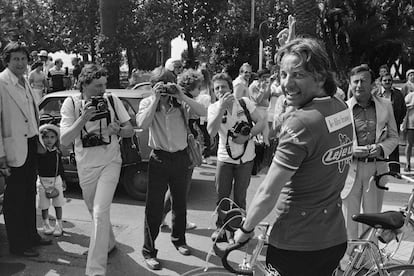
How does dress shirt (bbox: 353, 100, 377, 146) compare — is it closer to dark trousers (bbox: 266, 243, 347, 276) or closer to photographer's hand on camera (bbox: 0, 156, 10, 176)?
dark trousers (bbox: 266, 243, 347, 276)

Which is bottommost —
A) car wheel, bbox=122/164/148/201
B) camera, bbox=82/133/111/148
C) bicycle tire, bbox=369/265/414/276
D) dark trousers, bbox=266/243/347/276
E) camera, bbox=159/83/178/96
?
car wheel, bbox=122/164/148/201

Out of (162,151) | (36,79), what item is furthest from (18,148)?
(36,79)

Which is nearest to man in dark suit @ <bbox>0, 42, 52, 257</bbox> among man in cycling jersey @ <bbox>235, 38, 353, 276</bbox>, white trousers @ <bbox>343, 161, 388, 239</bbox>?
man in cycling jersey @ <bbox>235, 38, 353, 276</bbox>

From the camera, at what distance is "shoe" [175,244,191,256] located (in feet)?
15.8

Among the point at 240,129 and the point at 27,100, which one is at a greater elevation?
the point at 27,100

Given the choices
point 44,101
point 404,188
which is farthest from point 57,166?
point 404,188

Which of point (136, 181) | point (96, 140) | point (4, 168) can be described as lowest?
point (136, 181)

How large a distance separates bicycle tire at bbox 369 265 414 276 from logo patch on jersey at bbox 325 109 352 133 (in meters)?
1.17

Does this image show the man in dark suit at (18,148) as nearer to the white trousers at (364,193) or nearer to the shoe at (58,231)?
the shoe at (58,231)

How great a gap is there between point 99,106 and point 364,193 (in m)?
2.50

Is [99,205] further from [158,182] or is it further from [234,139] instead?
[234,139]

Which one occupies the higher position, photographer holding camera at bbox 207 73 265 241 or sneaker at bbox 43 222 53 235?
photographer holding camera at bbox 207 73 265 241

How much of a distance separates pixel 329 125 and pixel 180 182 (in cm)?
254

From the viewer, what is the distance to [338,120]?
232 centimetres
